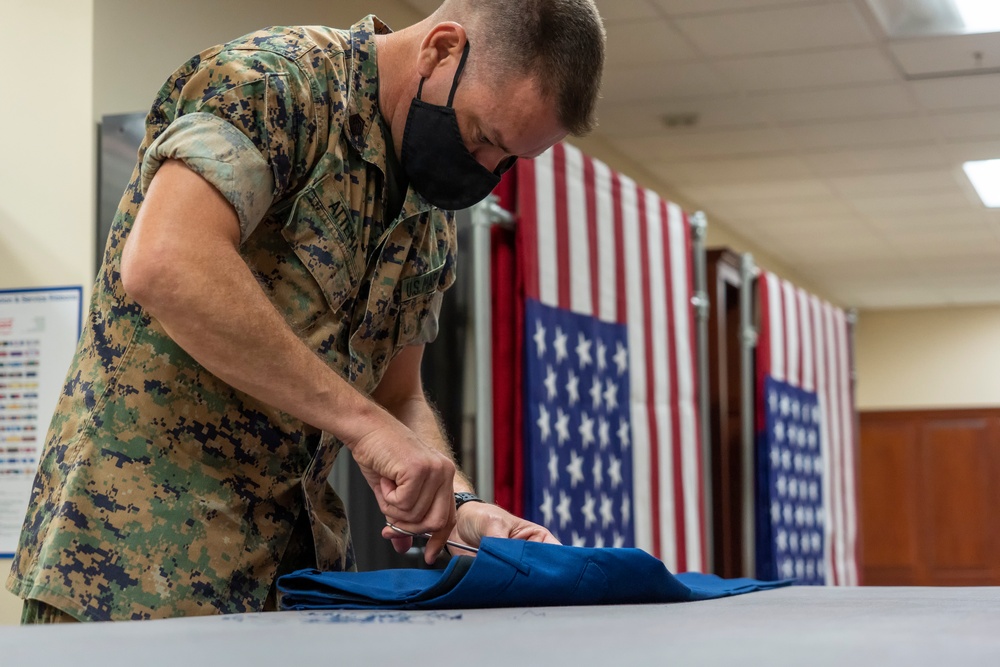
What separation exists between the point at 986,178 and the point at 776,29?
8.53ft

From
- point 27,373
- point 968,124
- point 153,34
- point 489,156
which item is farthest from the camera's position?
point 968,124

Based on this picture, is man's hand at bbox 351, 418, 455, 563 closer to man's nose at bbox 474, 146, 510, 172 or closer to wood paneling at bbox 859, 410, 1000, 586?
man's nose at bbox 474, 146, 510, 172

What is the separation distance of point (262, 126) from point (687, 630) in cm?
67

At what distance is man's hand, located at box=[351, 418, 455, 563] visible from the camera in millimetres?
1166

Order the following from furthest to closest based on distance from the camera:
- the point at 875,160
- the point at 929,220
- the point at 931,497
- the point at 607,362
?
the point at 931,497 → the point at 929,220 → the point at 875,160 → the point at 607,362

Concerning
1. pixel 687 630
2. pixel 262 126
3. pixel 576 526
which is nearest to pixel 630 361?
pixel 576 526

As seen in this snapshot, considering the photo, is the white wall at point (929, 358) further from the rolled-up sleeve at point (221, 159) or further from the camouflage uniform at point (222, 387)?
the rolled-up sleeve at point (221, 159)

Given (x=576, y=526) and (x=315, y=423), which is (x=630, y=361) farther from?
(x=315, y=423)

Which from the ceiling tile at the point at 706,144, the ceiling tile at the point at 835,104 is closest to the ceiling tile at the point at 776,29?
the ceiling tile at the point at 835,104

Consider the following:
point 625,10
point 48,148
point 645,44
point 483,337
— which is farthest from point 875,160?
point 48,148

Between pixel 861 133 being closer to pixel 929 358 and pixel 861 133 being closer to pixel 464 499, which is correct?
pixel 464 499

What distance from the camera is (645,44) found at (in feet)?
14.4

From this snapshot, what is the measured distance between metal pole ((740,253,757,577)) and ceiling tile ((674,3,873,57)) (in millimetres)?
770

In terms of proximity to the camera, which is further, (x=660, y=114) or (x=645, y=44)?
(x=660, y=114)
